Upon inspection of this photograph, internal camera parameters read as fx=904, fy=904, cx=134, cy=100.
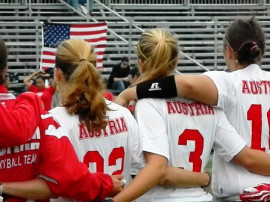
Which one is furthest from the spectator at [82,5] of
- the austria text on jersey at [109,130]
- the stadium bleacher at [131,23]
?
the austria text on jersey at [109,130]

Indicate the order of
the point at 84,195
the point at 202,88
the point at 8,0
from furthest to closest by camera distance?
the point at 8,0, the point at 202,88, the point at 84,195

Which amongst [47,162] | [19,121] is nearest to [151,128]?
[47,162]

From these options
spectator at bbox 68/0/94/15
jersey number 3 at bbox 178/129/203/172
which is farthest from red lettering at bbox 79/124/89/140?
spectator at bbox 68/0/94/15

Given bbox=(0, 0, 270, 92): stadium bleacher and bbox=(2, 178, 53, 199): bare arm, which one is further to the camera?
bbox=(0, 0, 270, 92): stadium bleacher

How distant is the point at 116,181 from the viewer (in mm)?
3930

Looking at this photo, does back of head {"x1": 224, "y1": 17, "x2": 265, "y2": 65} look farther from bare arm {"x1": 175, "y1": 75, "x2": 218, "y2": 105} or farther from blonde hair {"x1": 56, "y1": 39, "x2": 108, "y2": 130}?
blonde hair {"x1": 56, "y1": 39, "x2": 108, "y2": 130}

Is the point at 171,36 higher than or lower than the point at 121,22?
higher

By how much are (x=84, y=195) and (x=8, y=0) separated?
21038mm

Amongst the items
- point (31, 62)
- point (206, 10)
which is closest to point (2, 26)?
point (31, 62)

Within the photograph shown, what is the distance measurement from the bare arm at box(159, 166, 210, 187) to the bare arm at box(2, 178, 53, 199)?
1.99ft

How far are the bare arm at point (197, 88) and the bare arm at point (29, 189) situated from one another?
0.84 metres

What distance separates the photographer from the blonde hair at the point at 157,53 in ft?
13.9

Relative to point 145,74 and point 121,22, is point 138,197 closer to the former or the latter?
point 145,74

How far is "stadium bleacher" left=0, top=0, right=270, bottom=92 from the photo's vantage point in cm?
2286
